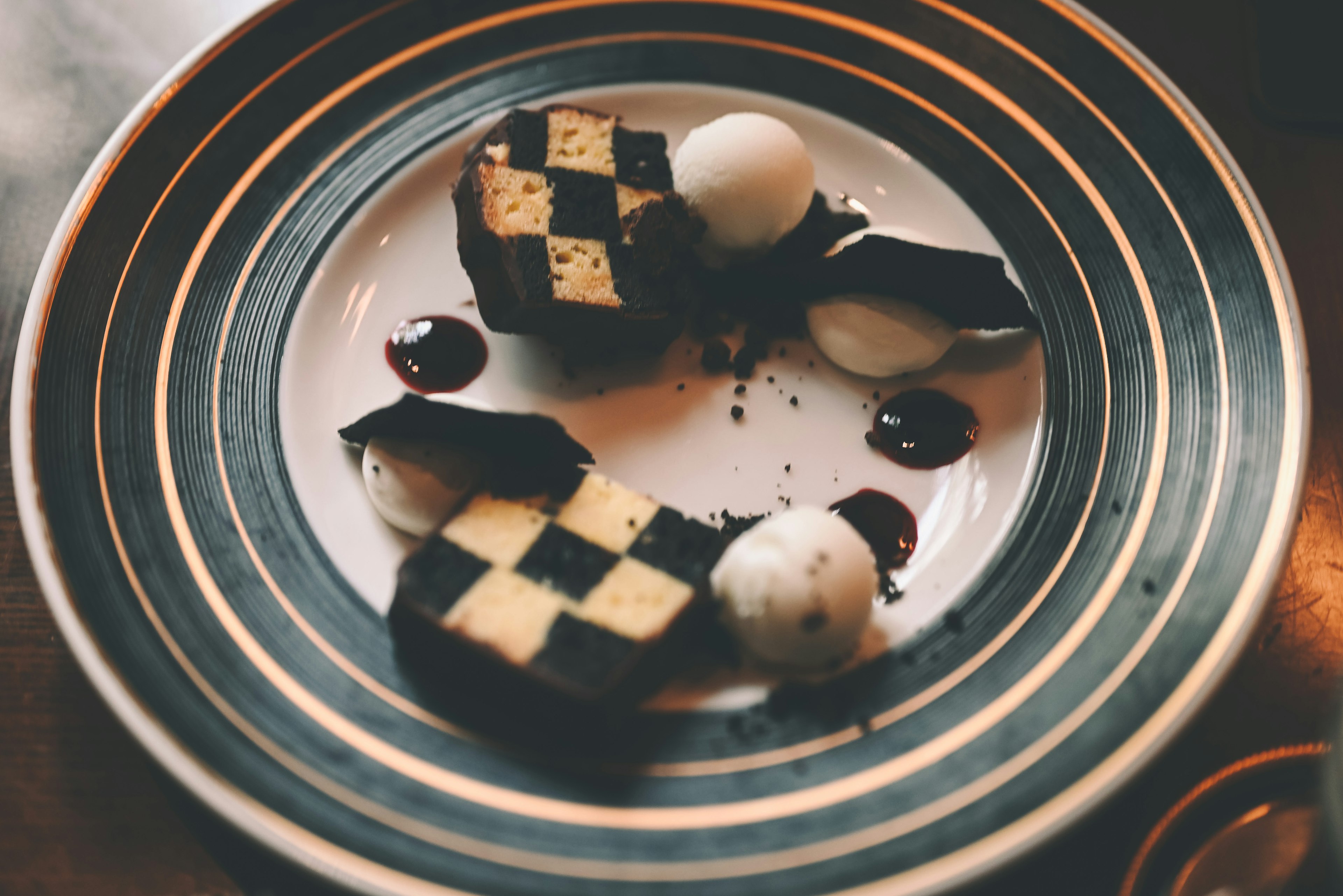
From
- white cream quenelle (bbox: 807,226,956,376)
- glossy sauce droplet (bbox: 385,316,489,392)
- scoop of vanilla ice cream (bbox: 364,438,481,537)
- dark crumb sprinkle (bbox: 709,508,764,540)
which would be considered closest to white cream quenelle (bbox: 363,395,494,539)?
scoop of vanilla ice cream (bbox: 364,438,481,537)

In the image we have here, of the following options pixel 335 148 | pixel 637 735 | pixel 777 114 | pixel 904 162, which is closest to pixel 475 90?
pixel 335 148

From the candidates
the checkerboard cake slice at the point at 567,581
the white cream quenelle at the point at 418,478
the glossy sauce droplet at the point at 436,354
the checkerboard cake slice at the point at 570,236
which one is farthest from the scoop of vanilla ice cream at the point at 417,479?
the checkerboard cake slice at the point at 570,236

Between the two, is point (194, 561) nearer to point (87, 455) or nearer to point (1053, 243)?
point (87, 455)

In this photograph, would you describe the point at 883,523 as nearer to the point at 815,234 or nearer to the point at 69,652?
the point at 815,234

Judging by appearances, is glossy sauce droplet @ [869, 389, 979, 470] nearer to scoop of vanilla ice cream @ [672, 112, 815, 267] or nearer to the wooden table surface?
scoop of vanilla ice cream @ [672, 112, 815, 267]

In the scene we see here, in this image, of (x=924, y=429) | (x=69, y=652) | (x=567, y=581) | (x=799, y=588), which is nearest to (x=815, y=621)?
(x=799, y=588)

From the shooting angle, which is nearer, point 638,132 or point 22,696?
point 22,696
